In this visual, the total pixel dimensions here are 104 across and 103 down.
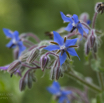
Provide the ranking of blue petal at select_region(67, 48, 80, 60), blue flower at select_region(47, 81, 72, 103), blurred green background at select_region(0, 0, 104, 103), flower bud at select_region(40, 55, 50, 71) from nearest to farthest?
1. blue petal at select_region(67, 48, 80, 60)
2. flower bud at select_region(40, 55, 50, 71)
3. blue flower at select_region(47, 81, 72, 103)
4. blurred green background at select_region(0, 0, 104, 103)

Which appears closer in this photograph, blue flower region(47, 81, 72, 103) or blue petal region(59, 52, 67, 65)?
blue petal region(59, 52, 67, 65)

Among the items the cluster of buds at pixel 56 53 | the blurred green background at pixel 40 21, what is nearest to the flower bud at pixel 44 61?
the cluster of buds at pixel 56 53

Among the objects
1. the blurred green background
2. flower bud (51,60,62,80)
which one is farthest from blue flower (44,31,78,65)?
the blurred green background

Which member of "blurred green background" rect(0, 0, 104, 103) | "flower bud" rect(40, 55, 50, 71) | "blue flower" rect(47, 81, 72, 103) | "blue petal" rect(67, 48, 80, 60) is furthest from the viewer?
"blurred green background" rect(0, 0, 104, 103)

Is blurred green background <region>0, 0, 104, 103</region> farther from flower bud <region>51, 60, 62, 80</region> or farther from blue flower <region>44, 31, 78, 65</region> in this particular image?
blue flower <region>44, 31, 78, 65</region>

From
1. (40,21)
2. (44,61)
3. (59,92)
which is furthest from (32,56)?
(40,21)

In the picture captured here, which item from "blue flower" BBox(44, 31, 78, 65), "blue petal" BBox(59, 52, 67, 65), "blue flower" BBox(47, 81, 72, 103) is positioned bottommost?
"blue flower" BBox(47, 81, 72, 103)

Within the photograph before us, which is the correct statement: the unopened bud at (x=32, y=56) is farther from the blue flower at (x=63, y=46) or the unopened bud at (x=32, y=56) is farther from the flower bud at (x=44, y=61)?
the blue flower at (x=63, y=46)

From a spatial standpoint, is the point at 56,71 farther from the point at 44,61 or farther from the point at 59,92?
the point at 59,92
